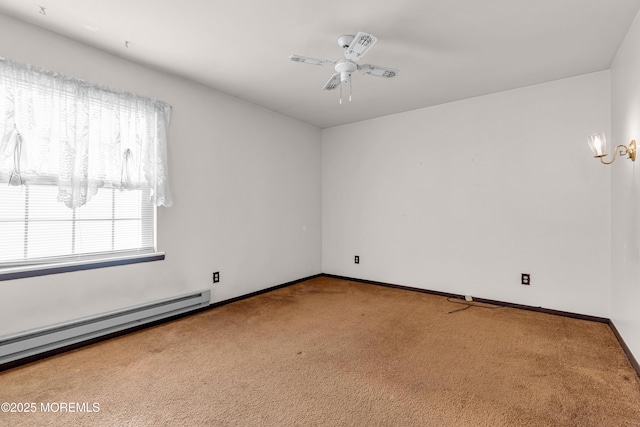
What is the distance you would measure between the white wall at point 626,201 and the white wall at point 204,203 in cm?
359

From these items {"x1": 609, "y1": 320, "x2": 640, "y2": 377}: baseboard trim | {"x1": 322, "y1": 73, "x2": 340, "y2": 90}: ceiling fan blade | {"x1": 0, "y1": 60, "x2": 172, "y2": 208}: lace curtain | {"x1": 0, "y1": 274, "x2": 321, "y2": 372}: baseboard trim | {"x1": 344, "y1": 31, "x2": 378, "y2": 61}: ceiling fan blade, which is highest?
{"x1": 344, "y1": 31, "x2": 378, "y2": 61}: ceiling fan blade

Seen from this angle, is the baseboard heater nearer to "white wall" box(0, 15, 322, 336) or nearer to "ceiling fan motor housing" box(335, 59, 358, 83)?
"white wall" box(0, 15, 322, 336)

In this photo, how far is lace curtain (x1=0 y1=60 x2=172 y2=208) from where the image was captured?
2.14 metres

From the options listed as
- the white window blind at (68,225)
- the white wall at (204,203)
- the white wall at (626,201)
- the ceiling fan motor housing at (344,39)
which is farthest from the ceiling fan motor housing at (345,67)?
the white window blind at (68,225)

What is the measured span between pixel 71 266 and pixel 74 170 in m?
0.77

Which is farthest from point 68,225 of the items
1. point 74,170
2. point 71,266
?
point 74,170

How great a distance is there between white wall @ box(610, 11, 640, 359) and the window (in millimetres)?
3877

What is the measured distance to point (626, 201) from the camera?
2438 mm

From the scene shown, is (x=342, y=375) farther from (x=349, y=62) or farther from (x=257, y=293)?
(x=349, y=62)

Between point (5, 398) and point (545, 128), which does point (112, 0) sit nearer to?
point (5, 398)

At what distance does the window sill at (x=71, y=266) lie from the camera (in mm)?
2168

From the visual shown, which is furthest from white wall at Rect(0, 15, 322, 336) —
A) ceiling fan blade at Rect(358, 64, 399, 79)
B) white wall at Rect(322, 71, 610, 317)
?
ceiling fan blade at Rect(358, 64, 399, 79)

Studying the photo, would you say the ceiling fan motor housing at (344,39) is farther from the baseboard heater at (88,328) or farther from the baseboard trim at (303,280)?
the baseboard trim at (303,280)

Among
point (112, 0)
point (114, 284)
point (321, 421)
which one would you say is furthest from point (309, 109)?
point (321, 421)
